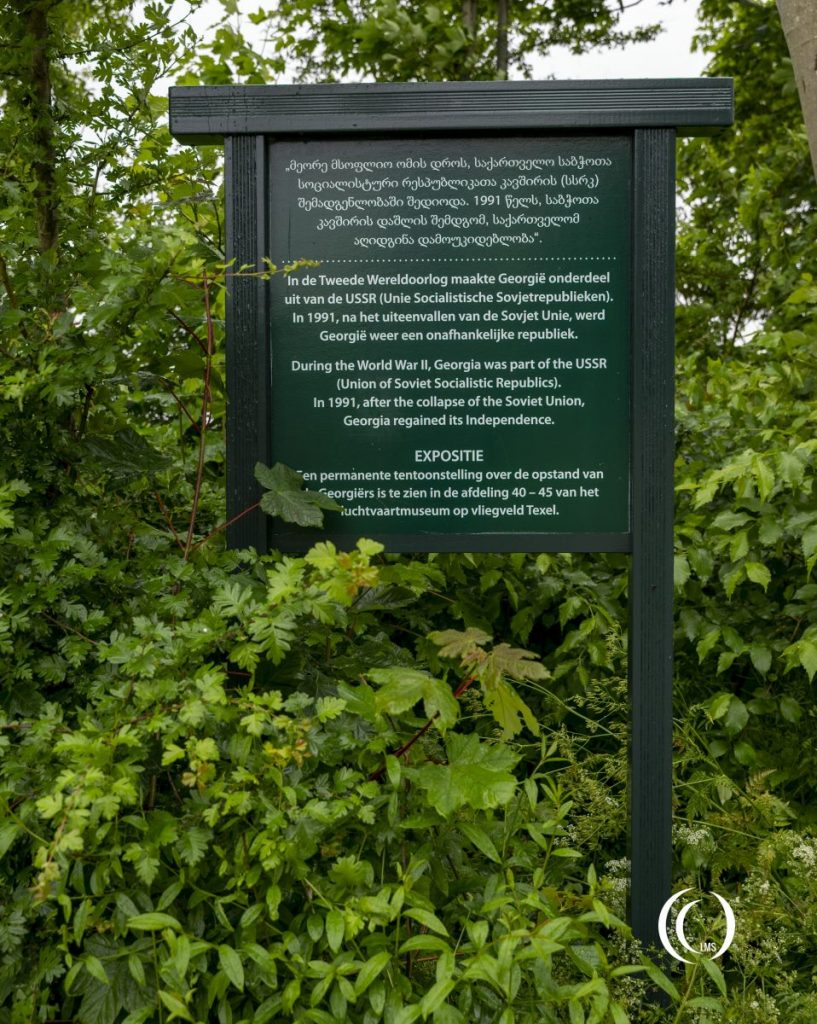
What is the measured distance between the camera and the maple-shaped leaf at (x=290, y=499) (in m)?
2.47

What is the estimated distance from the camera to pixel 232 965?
188 centimetres

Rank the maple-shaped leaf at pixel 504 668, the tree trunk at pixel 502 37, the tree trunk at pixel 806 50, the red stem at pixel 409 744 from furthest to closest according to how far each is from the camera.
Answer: the tree trunk at pixel 502 37
the tree trunk at pixel 806 50
the red stem at pixel 409 744
the maple-shaped leaf at pixel 504 668

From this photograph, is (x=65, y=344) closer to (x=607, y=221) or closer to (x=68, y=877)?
(x=68, y=877)

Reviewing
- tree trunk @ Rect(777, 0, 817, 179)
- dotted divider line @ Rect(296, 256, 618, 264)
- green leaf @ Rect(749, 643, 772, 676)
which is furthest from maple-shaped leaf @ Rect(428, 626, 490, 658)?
tree trunk @ Rect(777, 0, 817, 179)

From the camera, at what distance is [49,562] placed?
2277mm

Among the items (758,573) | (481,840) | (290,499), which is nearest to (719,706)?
(758,573)

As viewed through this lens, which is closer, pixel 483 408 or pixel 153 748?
pixel 153 748

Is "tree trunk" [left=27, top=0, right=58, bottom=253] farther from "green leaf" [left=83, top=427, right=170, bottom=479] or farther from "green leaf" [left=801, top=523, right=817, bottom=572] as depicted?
"green leaf" [left=801, top=523, right=817, bottom=572]

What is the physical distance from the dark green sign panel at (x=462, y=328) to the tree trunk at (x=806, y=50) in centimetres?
104

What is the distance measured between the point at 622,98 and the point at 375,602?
155 cm

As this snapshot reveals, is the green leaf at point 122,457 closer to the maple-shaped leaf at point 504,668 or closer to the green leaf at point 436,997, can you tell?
the maple-shaped leaf at point 504,668

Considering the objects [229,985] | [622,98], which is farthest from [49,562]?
[622,98]

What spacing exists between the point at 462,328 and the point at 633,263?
51 cm

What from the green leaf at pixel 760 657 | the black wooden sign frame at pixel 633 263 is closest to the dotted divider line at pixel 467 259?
the black wooden sign frame at pixel 633 263
